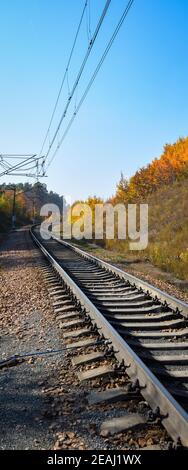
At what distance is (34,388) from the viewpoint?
418cm

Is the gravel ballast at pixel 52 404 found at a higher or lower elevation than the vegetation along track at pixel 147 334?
lower

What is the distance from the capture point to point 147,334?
18.9ft

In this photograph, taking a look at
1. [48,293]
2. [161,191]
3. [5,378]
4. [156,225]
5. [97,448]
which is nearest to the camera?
[97,448]

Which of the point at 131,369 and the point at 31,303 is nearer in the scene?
the point at 131,369

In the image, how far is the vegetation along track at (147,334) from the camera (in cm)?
346

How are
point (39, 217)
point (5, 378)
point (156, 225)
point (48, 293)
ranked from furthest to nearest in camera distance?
point (39, 217) → point (156, 225) → point (48, 293) → point (5, 378)

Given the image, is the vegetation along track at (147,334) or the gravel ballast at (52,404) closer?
the gravel ballast at (52,404)

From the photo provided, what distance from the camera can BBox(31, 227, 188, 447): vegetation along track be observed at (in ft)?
11.4

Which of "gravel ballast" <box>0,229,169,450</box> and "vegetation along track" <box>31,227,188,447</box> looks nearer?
"gravel ballast" <box>0,229,169,450</box>

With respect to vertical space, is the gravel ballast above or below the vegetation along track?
below

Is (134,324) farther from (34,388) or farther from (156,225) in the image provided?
(156,225)
